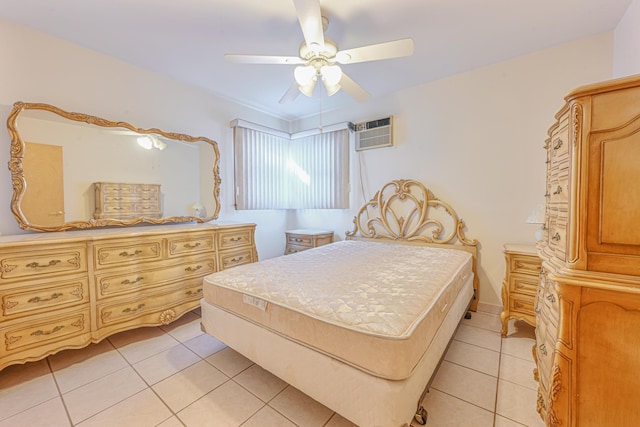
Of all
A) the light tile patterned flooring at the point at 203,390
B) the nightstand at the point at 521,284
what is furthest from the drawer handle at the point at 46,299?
the nightstand at the point at 521,284

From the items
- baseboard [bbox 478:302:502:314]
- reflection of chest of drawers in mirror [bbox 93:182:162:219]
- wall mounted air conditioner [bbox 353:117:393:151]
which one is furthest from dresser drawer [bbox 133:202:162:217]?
baseboard [bbox 478:302:502:314]

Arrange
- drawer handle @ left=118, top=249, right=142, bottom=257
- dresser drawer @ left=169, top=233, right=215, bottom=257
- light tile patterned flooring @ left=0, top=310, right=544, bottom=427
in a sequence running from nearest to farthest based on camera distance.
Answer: light tile patterned flooring @ left=0, top=310, right=544, bottom=427 < drawer handle @ left=118, top=249, right=142, bottom=257 < dresser drawer @ left=169, top=233, right=215, bottom=257

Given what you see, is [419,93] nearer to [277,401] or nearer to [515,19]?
[515,19]

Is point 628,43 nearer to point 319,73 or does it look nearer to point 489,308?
point 319,73

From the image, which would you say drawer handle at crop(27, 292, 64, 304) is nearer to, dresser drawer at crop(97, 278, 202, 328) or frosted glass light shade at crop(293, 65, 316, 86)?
dresser drawer at crop(97, 278, 202, 328)

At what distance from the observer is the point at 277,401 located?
5.23 feet

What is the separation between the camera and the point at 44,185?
2201 millimetres

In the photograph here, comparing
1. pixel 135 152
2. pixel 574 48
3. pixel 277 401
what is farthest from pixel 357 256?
pixel 574 48

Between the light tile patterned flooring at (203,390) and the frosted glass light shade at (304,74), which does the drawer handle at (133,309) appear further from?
the frosted glass light shade at (304,74)

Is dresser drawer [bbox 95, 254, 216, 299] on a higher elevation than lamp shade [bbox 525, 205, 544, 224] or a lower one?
lower

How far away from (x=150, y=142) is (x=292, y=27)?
204 centimetres

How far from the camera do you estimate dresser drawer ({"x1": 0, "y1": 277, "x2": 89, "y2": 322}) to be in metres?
1.70

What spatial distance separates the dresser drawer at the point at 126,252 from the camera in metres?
2.08

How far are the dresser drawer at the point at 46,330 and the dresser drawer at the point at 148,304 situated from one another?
0.12 metres
